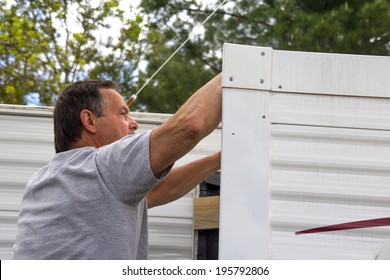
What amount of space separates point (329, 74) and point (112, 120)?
0.92 metres

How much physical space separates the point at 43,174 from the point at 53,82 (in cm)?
1266

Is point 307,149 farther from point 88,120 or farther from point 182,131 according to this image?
point 88,120

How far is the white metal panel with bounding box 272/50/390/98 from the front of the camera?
9.93 feet

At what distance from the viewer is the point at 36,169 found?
4.19m

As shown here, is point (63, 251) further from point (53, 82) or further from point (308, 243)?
point (53, 82)

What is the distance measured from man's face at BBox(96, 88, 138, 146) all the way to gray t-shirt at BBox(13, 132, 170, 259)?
0.60 feet

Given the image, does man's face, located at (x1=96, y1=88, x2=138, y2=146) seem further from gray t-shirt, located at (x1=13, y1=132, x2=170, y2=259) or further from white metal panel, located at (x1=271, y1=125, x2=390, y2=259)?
white metal panel, located at (x1=271, y1=125, x2=390, y2=259)

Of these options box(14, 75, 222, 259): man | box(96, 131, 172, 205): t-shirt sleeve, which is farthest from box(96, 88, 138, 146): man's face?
box(96, 131, 172, 205): t-shirt sleeve

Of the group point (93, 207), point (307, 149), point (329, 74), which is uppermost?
point (329, 74)

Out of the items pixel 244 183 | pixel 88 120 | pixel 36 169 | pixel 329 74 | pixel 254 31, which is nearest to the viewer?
pixel 244 183

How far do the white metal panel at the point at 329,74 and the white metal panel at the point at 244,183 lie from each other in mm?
160

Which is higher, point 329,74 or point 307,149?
point 329,74

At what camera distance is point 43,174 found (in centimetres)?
337

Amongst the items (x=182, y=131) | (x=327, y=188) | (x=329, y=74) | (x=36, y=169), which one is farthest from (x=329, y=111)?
(x=36, y=169)
